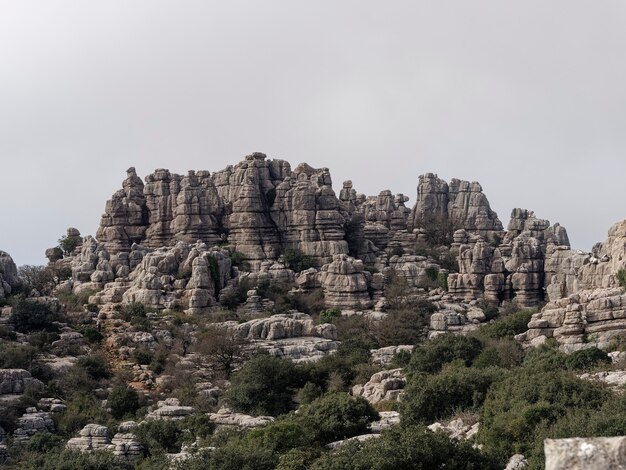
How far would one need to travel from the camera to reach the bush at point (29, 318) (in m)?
45.4

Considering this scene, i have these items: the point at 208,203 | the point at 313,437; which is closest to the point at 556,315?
the point at 313,437

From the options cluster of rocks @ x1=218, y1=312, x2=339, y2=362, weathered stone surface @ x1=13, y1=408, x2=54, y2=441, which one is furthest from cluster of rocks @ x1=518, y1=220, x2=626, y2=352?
weathered stone surface @ x1=13, y1=408, x2=54, y2=441

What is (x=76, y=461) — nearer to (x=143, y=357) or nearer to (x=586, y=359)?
(x=586, y=359)

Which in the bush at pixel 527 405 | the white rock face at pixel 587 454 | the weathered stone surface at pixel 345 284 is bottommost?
the bush at pixel 527 405

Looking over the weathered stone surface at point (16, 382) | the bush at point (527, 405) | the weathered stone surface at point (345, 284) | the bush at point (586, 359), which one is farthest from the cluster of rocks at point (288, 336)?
the bush at point (527, 405)

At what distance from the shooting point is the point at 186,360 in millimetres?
42781

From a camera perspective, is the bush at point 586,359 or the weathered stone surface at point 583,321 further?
the weathered stone surface at point 583,321

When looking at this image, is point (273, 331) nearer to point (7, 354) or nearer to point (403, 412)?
point (7, 354)

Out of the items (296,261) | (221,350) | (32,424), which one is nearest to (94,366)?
(221,350)

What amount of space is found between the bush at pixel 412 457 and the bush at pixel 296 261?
135 feet

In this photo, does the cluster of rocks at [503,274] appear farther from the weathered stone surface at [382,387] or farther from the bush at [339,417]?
the bush at [339,417]

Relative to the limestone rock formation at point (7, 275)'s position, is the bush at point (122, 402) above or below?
below

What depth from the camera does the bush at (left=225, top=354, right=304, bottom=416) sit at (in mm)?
34750

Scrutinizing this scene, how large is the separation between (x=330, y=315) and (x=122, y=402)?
1788cm
